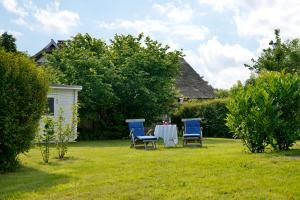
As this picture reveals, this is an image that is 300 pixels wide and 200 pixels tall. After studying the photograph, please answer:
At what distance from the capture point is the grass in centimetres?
720

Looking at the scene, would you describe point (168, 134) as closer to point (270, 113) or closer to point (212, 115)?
point (270, 113)

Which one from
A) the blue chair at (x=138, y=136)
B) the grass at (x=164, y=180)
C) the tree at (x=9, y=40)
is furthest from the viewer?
the tree at (x=9, y=40)

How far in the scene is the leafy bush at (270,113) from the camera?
39.8 ft

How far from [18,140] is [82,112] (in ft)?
48.4

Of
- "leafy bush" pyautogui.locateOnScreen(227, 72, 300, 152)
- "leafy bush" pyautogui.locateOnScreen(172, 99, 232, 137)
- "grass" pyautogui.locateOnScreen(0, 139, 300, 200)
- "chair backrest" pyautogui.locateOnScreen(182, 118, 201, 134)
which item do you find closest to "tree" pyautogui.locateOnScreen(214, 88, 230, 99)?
"leafy bush" pyautogui.locateOnScreen(172, 99, 232, 137)

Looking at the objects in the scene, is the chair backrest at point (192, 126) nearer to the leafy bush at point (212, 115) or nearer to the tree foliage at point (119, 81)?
the tree foliage at point (119, 81)

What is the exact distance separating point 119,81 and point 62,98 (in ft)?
13.9

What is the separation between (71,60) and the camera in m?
25.9

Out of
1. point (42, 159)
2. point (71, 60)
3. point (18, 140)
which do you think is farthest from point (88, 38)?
point (18, 140)

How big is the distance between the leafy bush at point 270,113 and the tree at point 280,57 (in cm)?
2061

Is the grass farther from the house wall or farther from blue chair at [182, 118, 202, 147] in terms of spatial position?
the house wall

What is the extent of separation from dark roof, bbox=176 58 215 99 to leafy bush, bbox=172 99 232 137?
12.7 metres

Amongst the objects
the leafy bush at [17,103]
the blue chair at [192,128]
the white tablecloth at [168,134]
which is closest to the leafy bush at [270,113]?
the leafy bush at [17,103]

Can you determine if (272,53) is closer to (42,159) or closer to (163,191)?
(42,159)
